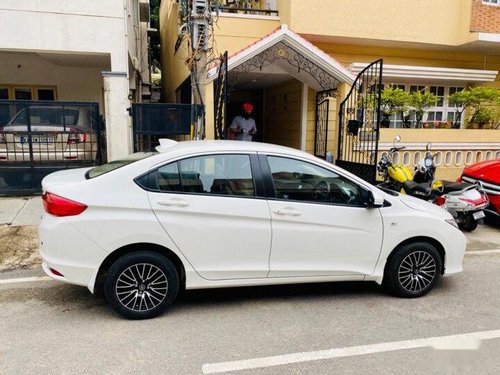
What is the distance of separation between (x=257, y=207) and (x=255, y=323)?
1.06m

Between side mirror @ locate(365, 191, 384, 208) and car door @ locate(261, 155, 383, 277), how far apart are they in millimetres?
42

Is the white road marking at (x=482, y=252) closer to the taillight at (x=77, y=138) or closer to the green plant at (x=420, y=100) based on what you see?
the green plant at (x=420, y=100)

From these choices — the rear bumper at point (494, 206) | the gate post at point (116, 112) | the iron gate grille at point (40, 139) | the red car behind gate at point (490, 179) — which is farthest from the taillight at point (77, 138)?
the rear bumper at point (494, 206)

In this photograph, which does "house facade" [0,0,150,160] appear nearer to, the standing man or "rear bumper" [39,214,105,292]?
the standing man

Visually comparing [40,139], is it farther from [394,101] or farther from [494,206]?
[494,206]

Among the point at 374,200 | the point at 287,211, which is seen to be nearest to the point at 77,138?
the point at 287,211

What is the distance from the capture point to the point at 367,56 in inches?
448

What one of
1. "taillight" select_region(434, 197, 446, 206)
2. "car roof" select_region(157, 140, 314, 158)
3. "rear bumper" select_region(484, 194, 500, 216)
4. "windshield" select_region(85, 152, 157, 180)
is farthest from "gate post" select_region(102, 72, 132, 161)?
"rear bumper" select_region(484, 194, 500, 216)

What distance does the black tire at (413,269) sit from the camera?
447 cm

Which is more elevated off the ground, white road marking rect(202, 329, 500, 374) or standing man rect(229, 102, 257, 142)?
standing man rect(229, 102, 257, 142)

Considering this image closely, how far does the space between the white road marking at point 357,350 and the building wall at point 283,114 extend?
789 centimetres

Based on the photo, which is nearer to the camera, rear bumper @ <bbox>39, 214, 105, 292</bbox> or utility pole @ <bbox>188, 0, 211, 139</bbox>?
rear bumper @ <bbox>39, 214, 105, 292</bbox>

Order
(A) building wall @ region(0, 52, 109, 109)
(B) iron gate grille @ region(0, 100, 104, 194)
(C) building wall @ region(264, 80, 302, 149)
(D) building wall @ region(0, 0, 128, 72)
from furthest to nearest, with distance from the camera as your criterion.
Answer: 1. (A) building wall @ region(0, 52, 109, 109)
2. (C) building wall @ region(264, 80, 302, 149)
3. (D) building wall @ region(0, 0, 128, 72)
4. (B) iron gate grille @ region(0, 100, 104, 194)

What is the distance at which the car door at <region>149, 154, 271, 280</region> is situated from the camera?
388 cm
